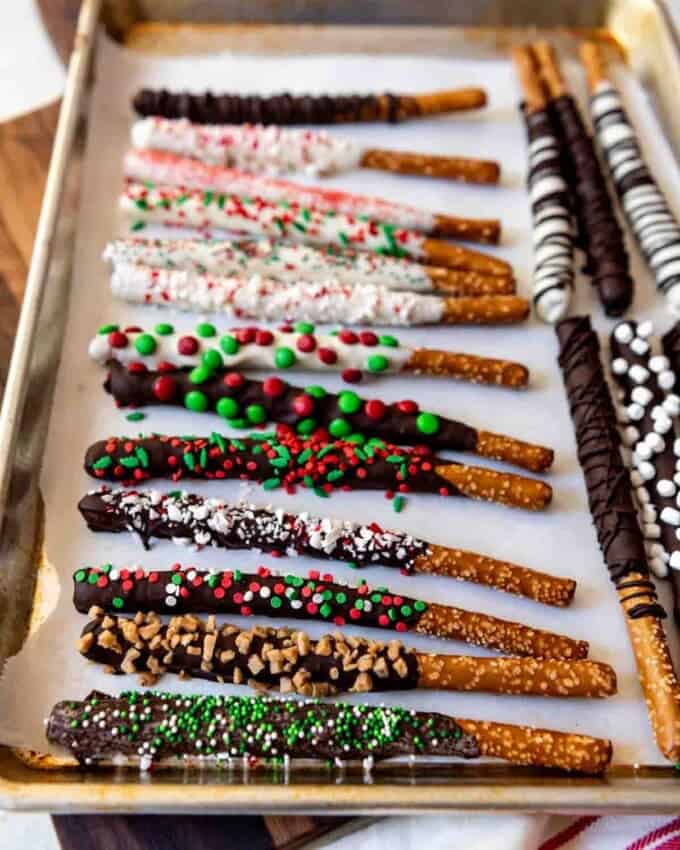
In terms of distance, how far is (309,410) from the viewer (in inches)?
77.6

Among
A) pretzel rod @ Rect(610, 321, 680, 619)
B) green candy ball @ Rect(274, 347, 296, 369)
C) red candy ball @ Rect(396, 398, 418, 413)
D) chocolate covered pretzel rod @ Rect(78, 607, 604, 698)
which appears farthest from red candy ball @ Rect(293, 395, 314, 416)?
pretzel rod @ Rect(610, 321, 680, 619)

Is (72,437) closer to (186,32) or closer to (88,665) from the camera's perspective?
(88,665)

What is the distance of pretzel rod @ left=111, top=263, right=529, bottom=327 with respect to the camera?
6.97 feet

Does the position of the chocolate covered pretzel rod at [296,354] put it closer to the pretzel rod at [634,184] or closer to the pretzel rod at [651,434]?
the pretzel rod at [651,434]

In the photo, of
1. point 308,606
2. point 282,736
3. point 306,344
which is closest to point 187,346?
point 306,344

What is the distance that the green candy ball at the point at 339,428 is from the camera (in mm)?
1968

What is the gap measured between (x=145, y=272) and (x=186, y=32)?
1012mm

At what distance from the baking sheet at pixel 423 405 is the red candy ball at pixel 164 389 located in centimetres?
6

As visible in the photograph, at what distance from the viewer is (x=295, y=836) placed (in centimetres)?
159

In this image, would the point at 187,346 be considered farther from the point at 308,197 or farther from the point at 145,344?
the point at 308,197

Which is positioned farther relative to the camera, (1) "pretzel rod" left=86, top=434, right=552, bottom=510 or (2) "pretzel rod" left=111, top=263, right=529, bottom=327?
(2) "pretzel rod" left=111, top=263, right=529, bottom=327

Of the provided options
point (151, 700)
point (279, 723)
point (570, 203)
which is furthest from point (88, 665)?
point (570, 203)

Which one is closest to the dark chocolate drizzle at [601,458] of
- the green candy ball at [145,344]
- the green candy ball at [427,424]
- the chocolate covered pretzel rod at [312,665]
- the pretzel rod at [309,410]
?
the pretzel rod at [309,410]

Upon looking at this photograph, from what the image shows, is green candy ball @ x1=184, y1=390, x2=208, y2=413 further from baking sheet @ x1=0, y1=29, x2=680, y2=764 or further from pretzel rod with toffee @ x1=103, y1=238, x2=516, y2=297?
pretzel rod with toffee @ x1=103, y1=238, x2=516, y2=297
